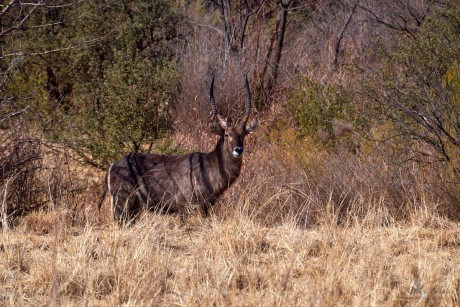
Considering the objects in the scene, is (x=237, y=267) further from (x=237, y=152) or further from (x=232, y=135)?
(x=232, y=135)

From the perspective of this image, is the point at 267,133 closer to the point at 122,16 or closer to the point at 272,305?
the point at 122,16

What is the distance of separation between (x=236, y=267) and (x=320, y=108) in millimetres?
6644

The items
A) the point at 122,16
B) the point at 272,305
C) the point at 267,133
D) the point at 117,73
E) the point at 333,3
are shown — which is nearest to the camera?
the point at 272,305

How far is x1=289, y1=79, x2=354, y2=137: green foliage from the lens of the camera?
10930mm

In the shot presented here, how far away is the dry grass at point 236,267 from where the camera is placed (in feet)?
14.7

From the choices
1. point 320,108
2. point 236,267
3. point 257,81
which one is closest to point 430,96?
point 320,108

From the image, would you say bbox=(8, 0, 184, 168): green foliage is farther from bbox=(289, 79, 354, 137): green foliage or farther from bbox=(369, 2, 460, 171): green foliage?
bbox=(369, 2, 460, 171): green foliage

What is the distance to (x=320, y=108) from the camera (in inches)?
440

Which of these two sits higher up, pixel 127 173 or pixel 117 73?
pixel 117 73

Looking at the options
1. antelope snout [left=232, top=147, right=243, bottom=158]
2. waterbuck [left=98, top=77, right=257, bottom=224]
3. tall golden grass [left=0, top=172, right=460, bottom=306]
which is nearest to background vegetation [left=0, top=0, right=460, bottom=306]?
tall golden grass [left=0, top=172, right=460, bottom=306]

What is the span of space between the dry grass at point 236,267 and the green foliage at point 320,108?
4506 mm

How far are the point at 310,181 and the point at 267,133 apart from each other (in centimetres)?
442

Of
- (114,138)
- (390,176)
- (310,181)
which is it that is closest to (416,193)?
(390,176)

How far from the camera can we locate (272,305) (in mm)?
4141
